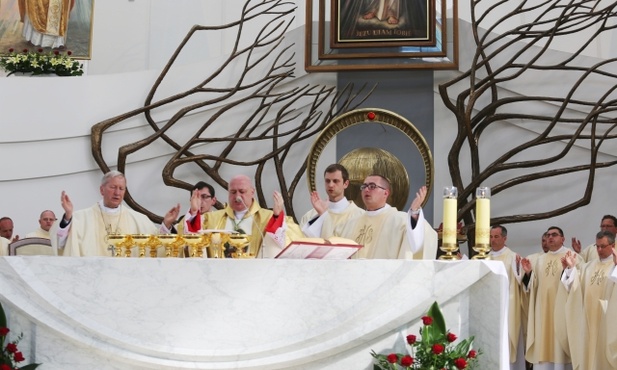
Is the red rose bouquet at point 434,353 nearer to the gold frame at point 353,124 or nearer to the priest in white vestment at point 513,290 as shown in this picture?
the priest in white vestment at point 513,290

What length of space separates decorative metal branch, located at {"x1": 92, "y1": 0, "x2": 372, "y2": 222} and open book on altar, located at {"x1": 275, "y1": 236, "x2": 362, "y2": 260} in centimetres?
517

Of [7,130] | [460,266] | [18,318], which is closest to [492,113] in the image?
[7,130]

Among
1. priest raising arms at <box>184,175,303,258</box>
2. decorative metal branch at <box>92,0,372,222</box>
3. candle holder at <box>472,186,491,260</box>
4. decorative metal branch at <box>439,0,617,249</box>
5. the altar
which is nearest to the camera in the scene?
the altar

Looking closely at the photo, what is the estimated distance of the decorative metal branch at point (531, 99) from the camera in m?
10.1

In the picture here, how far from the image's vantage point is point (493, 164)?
10297mm

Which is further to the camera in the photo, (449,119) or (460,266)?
(449,119)

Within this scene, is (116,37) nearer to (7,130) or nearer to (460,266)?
(7,130)

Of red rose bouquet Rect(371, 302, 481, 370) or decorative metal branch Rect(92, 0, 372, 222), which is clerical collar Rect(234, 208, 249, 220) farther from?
decorative metal branch Rect(92, 0, 372, 222)

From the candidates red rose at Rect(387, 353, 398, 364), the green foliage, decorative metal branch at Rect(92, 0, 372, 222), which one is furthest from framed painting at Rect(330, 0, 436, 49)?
red rose at Rect(387, 353, 398, 364)

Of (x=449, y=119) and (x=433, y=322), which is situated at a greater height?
(x=449, y=119)

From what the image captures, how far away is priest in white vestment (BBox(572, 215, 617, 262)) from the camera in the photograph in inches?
366

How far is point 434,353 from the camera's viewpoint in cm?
468

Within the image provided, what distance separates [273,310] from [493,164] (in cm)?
577

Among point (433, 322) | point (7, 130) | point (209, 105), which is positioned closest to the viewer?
point (433, 322)
